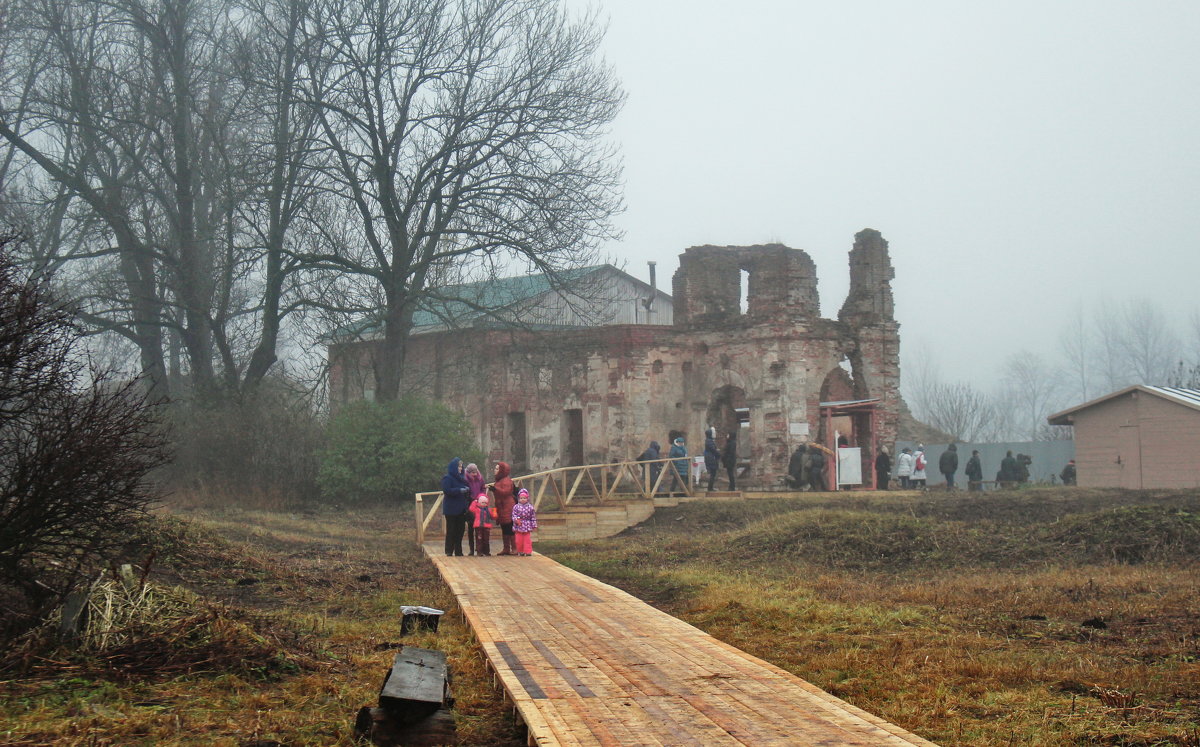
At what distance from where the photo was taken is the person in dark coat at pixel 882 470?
3198 centimetres

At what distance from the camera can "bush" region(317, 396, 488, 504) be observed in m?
27.0

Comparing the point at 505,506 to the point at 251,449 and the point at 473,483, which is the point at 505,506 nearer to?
the point at 473,483

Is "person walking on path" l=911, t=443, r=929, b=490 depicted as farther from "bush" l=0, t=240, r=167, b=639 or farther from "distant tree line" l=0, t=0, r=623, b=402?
"bush" l=0, t=240, r=167, b=639

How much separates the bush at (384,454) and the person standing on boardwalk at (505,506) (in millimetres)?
10846

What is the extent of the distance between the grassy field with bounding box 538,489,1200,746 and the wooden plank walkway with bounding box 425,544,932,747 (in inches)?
28.9

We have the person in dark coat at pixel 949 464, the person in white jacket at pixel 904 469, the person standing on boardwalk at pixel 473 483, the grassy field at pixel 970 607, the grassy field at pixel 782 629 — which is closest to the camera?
the grassy field at pixel 782 629

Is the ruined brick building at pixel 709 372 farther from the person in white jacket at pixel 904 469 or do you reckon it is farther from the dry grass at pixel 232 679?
the dry grass at pixel 232 679

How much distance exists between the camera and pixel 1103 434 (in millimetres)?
25844

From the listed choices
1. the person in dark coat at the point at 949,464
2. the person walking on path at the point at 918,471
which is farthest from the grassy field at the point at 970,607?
the person walking on path at the point at 918,471

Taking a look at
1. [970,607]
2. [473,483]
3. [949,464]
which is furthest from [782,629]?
[949,464]

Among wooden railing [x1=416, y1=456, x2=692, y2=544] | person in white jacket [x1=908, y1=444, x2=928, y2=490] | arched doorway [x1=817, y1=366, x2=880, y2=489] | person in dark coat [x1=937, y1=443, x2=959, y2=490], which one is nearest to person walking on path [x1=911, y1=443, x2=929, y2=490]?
person in white jacket [x1=908, y1=444, x2=928, y2=490]

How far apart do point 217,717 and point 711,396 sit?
31.1 metres

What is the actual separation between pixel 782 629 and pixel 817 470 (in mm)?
21835

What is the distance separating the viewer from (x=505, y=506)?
629 inches
